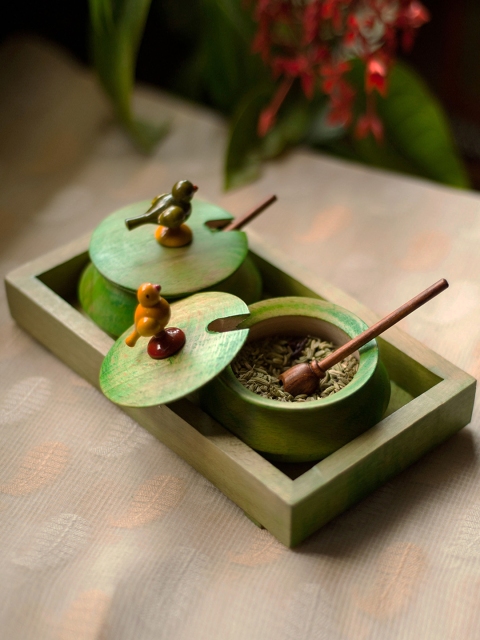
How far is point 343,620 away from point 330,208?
0.82 meters

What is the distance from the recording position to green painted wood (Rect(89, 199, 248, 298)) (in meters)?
1.01

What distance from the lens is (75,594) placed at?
0.87 meters

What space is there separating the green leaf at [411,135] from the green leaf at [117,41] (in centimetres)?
42

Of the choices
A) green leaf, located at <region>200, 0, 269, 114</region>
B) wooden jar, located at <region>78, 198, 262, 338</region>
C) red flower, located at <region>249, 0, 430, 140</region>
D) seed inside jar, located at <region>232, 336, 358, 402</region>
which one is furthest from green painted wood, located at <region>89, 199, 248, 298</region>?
green leaf, located at <region>200, 0, 269, 114</region>

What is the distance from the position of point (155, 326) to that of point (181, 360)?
50 millimetres

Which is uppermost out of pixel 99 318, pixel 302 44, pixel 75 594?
pixel 302 44

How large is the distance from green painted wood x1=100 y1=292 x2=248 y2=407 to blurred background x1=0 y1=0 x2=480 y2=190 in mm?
612

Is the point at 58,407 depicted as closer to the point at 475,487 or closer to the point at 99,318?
the point at 99,318

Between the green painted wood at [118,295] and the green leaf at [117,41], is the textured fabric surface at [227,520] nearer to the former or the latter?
the green painted wood at [118,295]

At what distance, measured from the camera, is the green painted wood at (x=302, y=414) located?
2.86ft

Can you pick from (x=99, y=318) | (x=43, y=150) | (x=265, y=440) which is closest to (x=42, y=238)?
(x=43, y=150)

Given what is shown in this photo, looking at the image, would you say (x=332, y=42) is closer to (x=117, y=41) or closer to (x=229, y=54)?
(x=229, y=54)

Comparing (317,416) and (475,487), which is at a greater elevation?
(317,416)

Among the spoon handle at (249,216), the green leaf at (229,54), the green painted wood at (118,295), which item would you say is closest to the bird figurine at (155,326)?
the green painted wood at (118,295)
